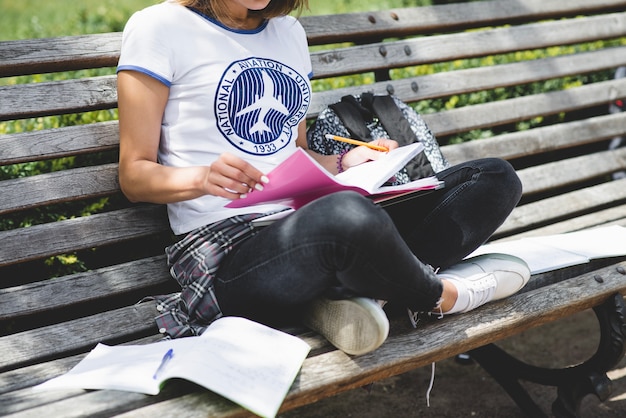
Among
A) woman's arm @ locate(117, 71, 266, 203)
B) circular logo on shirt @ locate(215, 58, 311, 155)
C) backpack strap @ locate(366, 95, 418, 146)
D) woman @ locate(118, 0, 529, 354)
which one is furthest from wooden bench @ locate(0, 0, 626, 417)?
circular logo on shirt @ locate(215, 58, 311, 155)

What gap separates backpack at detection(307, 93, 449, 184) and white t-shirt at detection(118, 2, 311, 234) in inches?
16.4

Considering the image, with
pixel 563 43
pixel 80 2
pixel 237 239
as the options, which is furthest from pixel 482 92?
pixel 80 2

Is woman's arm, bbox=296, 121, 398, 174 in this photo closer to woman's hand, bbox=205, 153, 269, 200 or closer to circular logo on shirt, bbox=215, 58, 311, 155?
circular logo on shirt, bbox=215, 58, 311, 155

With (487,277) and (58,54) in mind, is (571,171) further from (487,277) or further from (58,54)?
(58,54)

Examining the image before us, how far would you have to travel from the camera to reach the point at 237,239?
230cm

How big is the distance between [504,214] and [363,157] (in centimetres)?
49

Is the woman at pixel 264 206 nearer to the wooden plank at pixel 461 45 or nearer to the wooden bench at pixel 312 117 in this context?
the wooden bench at pixel 312 117

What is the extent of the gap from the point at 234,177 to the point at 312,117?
3.96 ft

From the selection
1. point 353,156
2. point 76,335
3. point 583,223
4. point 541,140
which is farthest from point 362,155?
point 541,140

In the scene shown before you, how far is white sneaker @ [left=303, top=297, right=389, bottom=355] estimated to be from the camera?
6.60 ft

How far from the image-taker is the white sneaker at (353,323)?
6.60ft

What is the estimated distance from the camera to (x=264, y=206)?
2.46 meters

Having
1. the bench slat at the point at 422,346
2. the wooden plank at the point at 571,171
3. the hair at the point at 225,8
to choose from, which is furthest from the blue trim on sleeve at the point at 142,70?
the wooden plank at the point at 571,171

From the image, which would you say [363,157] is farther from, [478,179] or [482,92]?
[482,92]
